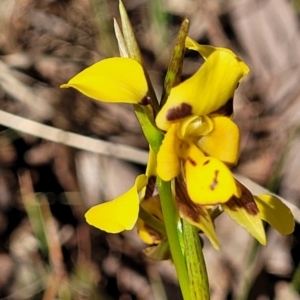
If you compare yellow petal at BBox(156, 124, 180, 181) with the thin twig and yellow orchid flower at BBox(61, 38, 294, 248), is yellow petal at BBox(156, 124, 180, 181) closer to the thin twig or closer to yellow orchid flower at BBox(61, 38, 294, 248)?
yellow orchid flower at BBox(61, 38, 294, 248)

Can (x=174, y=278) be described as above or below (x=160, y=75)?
below

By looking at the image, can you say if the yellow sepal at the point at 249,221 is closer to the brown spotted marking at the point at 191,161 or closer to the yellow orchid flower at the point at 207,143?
the yellow orchid flower at the point at 207,143

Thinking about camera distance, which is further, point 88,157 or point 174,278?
point 88,157

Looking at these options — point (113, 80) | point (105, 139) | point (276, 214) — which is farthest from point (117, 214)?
point (105, 139)

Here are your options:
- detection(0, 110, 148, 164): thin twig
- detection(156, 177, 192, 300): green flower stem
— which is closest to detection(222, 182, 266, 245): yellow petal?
detection(156, 177, 192, 300): green flower stem

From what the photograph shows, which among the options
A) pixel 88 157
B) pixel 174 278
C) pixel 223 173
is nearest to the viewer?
pixel 223 173

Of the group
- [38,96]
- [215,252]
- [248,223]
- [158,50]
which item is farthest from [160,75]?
[248,223]

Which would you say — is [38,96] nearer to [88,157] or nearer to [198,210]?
[88,157]

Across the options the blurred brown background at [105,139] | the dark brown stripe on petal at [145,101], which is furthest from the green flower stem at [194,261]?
the blurred brown background at [105,139]
